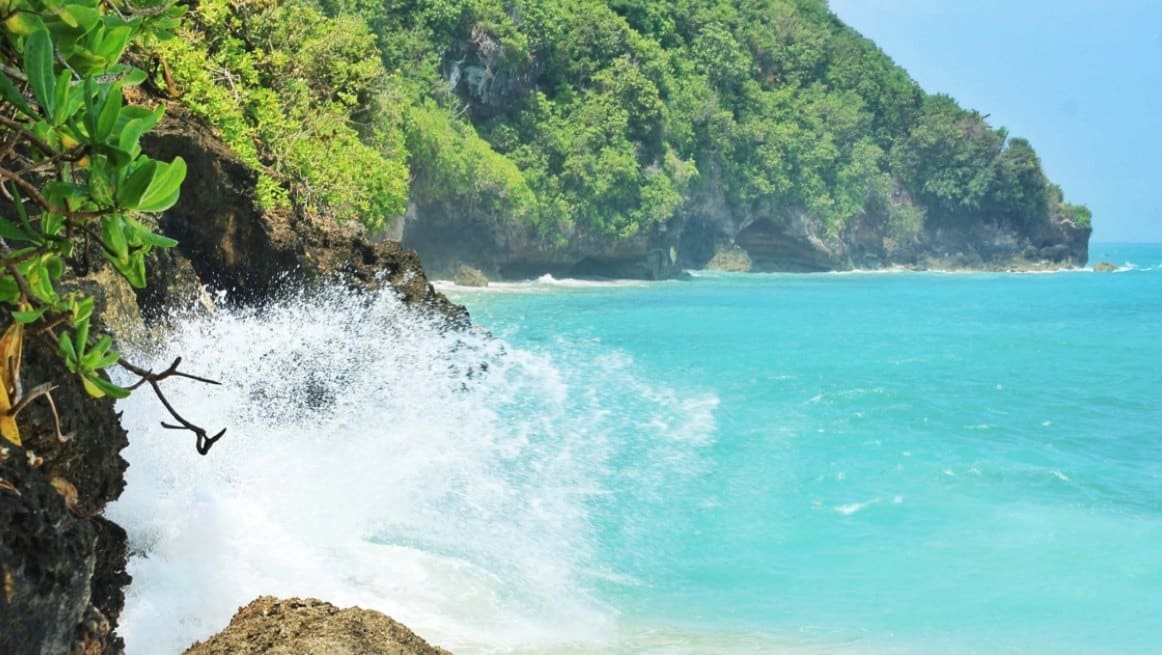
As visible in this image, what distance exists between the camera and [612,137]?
160 feet

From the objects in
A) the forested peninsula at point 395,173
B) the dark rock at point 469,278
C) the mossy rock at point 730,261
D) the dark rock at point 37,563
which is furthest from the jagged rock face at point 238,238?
the mossy rock at point 730,261

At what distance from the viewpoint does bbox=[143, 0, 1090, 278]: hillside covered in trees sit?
14703mm

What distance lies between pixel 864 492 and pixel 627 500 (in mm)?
2574

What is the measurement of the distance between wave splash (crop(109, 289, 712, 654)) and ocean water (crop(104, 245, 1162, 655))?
0.03 metres

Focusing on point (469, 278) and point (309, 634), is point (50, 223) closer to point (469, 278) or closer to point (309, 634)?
point (309, 634)

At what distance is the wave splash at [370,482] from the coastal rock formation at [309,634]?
78 cm

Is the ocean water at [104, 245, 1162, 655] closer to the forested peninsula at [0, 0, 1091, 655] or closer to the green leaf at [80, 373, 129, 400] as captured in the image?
the forested peninsula at [0, 0, 1091, 655]

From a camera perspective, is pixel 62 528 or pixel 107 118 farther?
pixel 62 528

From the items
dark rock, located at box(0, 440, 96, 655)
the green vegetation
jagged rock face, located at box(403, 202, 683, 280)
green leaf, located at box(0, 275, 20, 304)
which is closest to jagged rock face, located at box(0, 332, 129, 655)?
dark rock, located at box(0, 440, 96, 655)

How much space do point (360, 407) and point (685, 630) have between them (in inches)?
219

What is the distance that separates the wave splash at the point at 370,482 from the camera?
203 inches

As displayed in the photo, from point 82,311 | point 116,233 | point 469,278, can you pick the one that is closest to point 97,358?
point 82,311

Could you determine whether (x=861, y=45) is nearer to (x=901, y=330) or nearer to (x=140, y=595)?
(x=901, y=330)

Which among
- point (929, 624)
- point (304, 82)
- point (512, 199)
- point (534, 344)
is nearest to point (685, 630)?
point (929, 624)
